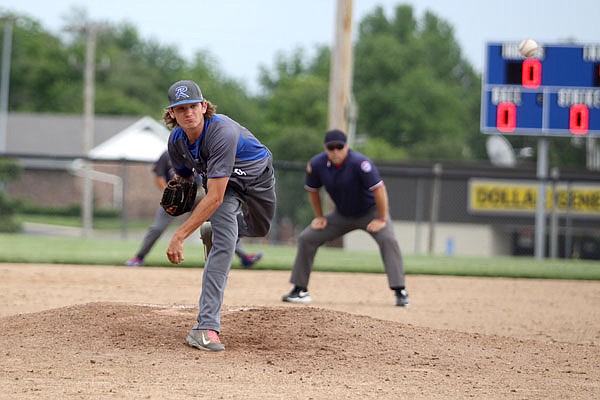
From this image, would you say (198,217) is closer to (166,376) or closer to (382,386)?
(166,376)

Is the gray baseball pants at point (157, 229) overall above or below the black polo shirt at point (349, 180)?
below

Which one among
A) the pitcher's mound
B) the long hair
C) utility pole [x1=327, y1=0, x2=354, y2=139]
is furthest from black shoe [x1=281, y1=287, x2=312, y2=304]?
utility pole [x1=327, y1=0, x2=354, y2=139]

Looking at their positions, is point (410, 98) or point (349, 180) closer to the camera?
point (349, 180)

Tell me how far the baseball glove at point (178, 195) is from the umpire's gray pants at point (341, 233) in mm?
2915

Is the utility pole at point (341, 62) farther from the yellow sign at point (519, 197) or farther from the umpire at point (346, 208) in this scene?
the yellow sign at point (519, 197)

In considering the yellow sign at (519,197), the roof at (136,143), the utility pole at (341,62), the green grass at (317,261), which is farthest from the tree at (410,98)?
the green grass at (317,261)

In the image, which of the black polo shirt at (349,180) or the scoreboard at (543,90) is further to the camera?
the scoreboard at (543,90)

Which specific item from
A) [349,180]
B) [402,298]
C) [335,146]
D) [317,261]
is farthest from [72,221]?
[335,146]

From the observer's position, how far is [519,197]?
1179 inches

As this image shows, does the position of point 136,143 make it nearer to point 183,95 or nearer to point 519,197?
point 519,197

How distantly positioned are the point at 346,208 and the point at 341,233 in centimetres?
31

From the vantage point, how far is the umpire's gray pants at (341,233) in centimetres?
938

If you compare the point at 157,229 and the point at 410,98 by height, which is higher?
the point at 410,98

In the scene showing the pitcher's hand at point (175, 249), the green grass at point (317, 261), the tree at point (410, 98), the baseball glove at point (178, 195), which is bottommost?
the green grass at point (317, 261)
